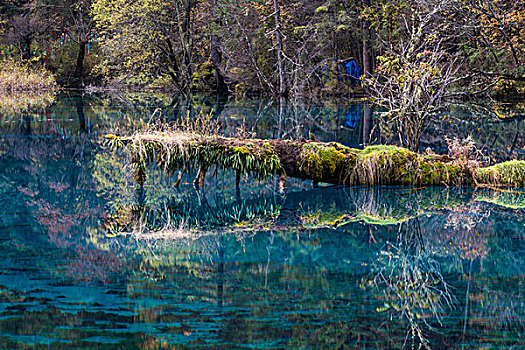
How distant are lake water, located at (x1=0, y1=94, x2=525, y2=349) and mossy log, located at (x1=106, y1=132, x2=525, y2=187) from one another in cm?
40

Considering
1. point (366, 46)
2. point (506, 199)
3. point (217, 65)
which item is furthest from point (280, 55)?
point (506, 199)

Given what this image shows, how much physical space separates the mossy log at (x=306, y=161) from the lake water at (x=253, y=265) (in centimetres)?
40

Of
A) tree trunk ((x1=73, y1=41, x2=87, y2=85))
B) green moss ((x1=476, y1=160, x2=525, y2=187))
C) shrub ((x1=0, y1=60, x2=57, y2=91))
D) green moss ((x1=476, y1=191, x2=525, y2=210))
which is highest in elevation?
tree trunk ((x1=73, y1=41, x2=87, y2=85))

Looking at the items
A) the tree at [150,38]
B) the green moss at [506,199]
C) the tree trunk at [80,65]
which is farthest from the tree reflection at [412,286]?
the tree trunk at [80,65]

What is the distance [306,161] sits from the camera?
484 inches

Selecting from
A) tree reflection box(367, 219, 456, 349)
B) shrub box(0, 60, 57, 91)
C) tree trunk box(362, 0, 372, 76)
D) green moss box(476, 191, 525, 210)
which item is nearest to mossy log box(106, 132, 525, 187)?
green moss box(476, 191, 525, 210)

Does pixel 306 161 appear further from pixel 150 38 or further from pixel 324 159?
pixel 150 38

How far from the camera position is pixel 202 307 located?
6.07m

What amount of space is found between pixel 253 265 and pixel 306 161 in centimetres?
501

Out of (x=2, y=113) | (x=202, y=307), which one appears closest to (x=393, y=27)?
(x=2, y=113)

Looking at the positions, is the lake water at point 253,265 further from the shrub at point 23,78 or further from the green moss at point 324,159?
the shrub at point 23,78

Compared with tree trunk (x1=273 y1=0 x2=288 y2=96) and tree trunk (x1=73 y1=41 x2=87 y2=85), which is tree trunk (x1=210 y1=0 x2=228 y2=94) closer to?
tree trunk (x1=273 y1=0 x2=288 y2=96)

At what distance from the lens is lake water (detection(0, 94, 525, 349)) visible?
554 cm

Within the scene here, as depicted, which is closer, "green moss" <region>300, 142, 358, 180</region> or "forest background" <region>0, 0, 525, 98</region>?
"green moss" <region>300, 142, 358, 180</region>
